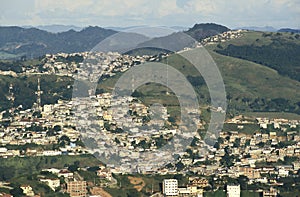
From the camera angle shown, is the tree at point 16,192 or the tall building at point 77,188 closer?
the tree at point 16,192

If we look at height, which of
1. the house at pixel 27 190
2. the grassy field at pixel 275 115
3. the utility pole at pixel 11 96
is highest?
the house at pixel 27 190

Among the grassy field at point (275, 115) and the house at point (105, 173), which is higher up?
the house at point (105, 173)

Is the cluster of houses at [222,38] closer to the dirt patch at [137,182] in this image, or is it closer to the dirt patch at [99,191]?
the dirt patch at [137,182]

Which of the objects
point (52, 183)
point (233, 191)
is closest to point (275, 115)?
point (233, 191)

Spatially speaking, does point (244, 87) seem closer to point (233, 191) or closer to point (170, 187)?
point (233, 191)

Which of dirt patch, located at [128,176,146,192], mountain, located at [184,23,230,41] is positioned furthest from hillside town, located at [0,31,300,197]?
mountain, located at [184,23,230,41]

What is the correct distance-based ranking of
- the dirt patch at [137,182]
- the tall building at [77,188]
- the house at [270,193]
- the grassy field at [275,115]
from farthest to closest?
the grassy field at [275,115] → the dirt patch at [137,182] → the house at [270,193] → the tall building at [77,188]

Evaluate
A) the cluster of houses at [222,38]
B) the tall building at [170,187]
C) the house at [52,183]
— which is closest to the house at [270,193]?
the tall building at [170,187]
